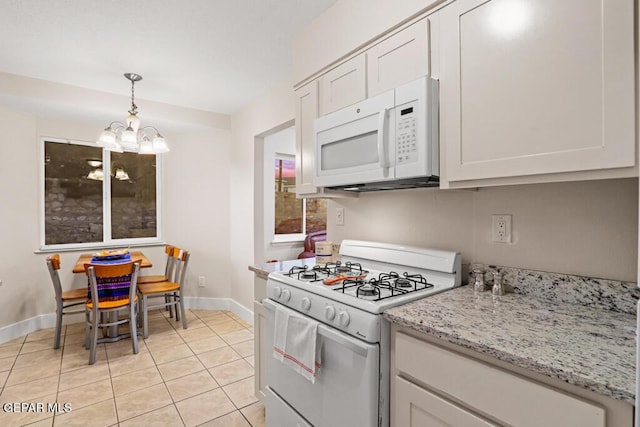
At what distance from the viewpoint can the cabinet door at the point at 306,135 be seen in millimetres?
2039

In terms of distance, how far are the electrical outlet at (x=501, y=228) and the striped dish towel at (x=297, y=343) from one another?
0.90 m

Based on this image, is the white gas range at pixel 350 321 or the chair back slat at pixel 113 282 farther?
the chair back slat at pixel 113 282

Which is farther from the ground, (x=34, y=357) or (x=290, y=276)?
(x=290, y=276)

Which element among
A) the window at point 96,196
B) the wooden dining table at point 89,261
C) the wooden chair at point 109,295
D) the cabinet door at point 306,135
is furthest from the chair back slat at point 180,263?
the cabinet door at point 306,135

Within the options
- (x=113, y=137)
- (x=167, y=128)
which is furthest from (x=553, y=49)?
(x=167, y=128)

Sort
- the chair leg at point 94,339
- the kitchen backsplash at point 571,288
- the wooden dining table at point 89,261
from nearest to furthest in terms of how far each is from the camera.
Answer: the kitchen backsplash at point 571,288, the chair leg at point 94,339, the wooden dining table at point 89,261

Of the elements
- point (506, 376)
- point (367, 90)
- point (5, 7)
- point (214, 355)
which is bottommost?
point (214, 355)

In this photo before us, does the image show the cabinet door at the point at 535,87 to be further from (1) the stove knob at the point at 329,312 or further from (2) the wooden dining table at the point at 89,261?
(2) the wooden dining table at the point at 89,261

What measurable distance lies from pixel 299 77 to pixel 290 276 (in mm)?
1328

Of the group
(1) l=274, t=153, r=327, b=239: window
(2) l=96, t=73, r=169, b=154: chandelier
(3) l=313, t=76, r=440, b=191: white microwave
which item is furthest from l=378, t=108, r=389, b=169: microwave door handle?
(1) l=274, t=153, r=327, b=239: window

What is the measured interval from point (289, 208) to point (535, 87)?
13.4 feet

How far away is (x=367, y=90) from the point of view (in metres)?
1.66

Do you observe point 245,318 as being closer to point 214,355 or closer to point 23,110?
point 214,355

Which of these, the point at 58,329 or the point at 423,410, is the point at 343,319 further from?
the point at 58,329
